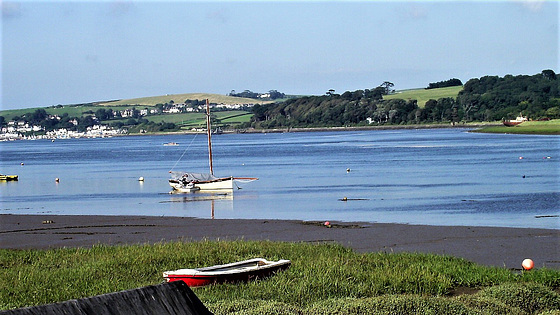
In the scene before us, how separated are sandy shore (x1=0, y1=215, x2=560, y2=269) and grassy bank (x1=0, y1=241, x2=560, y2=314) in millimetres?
3196

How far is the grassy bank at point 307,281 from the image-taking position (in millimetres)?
11531

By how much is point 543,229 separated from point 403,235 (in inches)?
182

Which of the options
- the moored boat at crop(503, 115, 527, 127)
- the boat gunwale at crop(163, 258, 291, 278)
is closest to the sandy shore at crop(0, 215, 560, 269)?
the boat gunwale at crop(163, 258, 291, 278)

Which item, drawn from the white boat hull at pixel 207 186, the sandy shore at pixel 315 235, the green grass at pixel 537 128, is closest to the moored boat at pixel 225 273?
the sandy shore at pixel 315 235

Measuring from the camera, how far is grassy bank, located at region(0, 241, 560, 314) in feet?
37.8

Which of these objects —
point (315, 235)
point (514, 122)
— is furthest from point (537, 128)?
point (315, 235)

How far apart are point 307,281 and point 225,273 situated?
144cm

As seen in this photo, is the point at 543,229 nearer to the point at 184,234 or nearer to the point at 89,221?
the point at 184,234

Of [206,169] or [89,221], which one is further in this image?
[206,169]

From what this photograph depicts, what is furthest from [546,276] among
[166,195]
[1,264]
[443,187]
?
[166,195]

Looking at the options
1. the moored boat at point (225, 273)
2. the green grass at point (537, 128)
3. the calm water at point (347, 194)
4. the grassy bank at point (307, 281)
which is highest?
the moored boat at point (225, 273)

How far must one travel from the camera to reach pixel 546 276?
14.0m

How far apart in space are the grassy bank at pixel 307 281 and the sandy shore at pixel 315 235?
3.20 m

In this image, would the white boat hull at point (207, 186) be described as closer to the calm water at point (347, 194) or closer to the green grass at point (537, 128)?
the calm water at point (347, 194)
